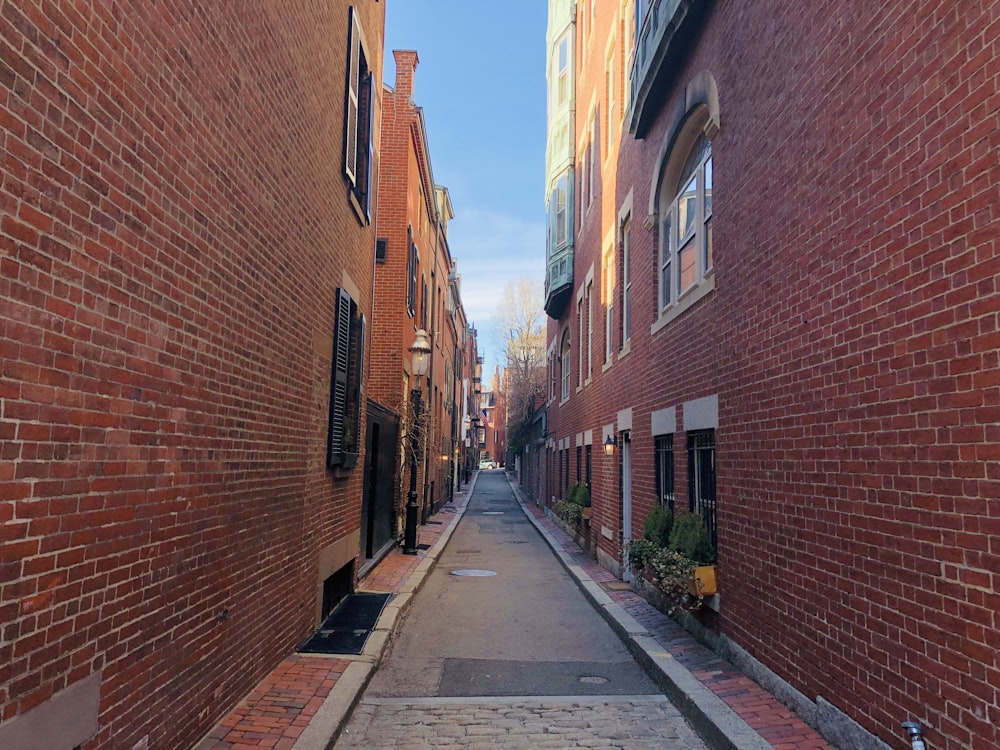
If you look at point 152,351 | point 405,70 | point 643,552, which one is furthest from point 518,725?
point 405,70

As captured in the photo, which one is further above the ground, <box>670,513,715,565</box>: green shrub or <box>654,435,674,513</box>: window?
<box>654,435,674,513</box>: window

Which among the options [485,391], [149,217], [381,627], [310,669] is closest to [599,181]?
[381,627]

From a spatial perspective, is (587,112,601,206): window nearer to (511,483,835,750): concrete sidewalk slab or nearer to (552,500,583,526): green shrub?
(552,500,583,526): green shrub

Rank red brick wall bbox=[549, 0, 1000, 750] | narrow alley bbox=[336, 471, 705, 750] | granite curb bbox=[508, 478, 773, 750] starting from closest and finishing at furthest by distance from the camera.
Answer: red brick wall bbox=[549, 0, 1000, 750], granite curb bbox=[508, 478, 773, 750], narrow alley bbox=[336, 471, 705, 750]

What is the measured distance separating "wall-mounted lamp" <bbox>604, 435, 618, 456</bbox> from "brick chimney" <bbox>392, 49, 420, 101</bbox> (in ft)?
30.9

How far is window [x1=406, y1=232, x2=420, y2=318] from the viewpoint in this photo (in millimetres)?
16938

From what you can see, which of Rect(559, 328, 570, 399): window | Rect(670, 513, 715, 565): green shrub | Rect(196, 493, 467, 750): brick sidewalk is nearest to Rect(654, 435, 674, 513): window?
Rect(670, 513, 715, 565): green shrub

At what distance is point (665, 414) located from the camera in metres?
9.07

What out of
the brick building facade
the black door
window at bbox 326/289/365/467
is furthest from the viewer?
the brick building facade

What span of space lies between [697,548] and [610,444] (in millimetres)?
5541

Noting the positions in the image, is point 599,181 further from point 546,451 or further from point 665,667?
point 546,451

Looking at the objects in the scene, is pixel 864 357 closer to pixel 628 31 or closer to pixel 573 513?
pixel 628 31

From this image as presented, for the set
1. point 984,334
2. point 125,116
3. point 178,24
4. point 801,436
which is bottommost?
point 801,436

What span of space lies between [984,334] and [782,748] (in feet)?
8.97
